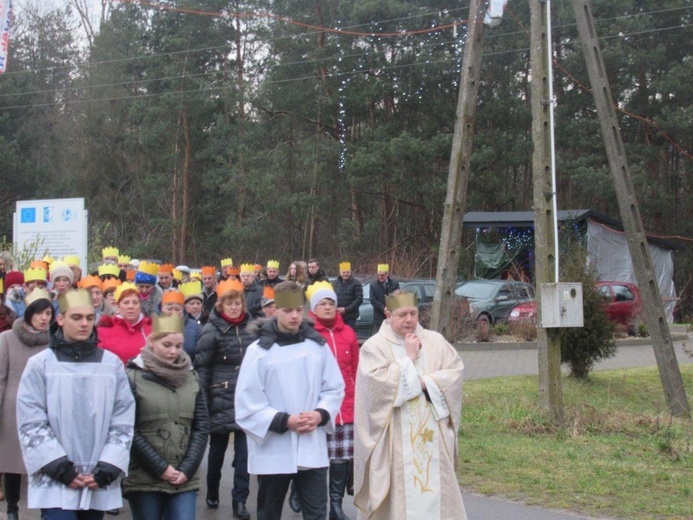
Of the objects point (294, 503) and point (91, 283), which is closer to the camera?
point (294, 503)

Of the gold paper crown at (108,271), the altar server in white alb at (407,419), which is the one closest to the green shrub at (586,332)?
the gold paper crown at (108,271)

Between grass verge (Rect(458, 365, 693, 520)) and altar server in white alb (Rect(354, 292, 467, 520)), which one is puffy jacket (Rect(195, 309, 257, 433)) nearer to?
altar server in white alb (Rect(354, 292, 467, 520))

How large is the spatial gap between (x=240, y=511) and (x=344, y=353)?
1573mm

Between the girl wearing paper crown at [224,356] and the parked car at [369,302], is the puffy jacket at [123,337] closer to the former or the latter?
the girl wearing paper crown at [224,356]

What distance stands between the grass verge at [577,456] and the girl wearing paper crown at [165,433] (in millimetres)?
3680

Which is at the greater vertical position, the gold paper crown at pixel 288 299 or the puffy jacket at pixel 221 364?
the gold paper crown at pixel 288 299

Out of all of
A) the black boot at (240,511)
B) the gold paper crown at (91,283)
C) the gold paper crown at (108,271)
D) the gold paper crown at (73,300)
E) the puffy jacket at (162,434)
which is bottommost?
the black boot at (240,511)

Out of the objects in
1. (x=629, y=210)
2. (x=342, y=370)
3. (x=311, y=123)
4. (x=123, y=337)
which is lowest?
(x=342, y=370)

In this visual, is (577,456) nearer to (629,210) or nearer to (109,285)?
(629,210)

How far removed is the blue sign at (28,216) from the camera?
21.7m

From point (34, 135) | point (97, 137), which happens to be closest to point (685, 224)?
point (97, 137)

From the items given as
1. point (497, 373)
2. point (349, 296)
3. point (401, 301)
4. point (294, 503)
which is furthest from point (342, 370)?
point (497, 373)

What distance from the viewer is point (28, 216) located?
21.9m

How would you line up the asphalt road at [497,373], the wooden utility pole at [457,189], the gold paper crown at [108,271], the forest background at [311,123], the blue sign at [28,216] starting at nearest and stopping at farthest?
1. the asphalt road at [497,373]
2. the gold paper crown at [108,271]
3. the wooden utility pole at [457,189]
4. the blue sign at [28,216]
5. the forest background at [311,123]
